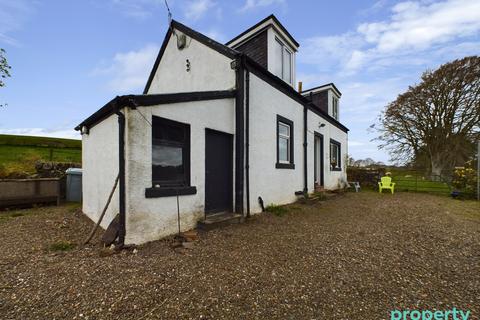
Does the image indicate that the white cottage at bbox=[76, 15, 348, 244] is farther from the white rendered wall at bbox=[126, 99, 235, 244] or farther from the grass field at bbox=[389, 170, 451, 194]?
the grass field at bbox=[389, 170, 451, 194]

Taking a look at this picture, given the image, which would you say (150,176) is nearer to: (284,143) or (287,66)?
(284,143)

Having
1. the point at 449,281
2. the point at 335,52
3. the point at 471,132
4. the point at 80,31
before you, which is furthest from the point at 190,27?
the point at 471,132

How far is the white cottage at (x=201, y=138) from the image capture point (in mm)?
4480

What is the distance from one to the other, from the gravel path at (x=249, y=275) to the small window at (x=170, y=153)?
136 cm

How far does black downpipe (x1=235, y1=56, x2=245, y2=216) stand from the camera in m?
6.61

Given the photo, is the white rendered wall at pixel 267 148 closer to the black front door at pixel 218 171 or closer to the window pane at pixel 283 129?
the window pane at pixel 283 129

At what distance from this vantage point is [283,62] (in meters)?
10.1

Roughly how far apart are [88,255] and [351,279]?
14.4ft

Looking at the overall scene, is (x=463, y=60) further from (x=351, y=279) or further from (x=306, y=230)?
(x=351, y=279)

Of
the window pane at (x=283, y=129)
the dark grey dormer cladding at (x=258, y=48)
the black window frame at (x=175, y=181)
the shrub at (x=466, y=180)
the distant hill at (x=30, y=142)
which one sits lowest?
the shrub at (x=466, y=180)

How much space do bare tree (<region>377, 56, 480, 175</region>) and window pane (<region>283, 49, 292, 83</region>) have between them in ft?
47.1

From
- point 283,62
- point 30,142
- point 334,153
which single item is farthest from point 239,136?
point 30,142

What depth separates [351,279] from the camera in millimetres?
3281

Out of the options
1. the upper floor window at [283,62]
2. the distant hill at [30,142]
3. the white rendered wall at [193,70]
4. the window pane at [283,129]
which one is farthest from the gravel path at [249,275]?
the distant hill at [30,142]
